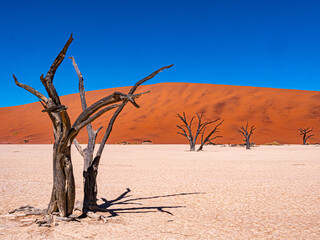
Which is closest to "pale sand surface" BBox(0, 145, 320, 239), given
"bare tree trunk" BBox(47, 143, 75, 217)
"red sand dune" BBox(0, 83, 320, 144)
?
"bare tree trunk" BBox(47, 143, 75, 217)

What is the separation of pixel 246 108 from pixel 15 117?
59.0 metres

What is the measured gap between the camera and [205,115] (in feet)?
184

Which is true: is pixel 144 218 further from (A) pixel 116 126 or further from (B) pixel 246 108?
(B) pixel 246 108

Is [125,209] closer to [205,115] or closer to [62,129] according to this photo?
[62,129]

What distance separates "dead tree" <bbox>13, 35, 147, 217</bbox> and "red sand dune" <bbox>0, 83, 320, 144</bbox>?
129 ft

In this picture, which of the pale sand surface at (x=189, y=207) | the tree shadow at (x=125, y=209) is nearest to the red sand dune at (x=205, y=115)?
the pale sand surface at (x=189, y=207)

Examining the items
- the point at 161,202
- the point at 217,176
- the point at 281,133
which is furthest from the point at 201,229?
the point at 281,133

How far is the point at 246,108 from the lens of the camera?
2270 inches

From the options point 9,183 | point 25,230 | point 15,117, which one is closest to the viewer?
point 25,230

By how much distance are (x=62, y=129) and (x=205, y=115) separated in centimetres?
5306

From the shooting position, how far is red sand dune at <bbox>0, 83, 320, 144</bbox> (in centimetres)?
4662

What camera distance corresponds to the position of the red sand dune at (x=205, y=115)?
46625 millimetres

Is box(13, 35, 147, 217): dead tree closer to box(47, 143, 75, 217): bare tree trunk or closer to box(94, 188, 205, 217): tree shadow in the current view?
box(47, 143, 75, 217): bare tree trunk

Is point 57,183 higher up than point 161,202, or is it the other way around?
point 57,183
